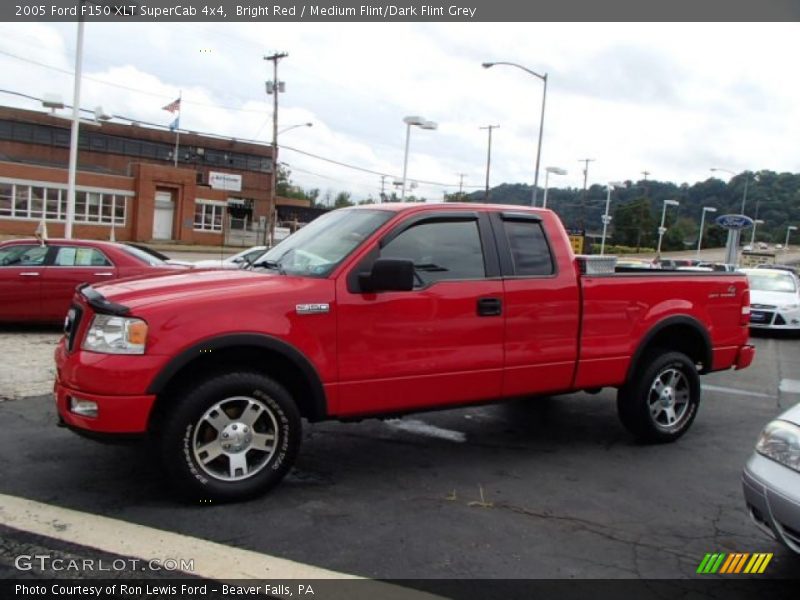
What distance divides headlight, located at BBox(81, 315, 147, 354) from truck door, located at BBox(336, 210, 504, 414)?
120 cm

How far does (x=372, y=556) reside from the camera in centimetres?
347

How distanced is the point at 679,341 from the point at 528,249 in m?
1.96

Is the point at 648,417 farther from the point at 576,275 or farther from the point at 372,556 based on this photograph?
the point at 372,556

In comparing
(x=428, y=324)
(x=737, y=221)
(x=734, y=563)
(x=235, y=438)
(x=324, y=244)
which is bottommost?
(x=734, y=563)

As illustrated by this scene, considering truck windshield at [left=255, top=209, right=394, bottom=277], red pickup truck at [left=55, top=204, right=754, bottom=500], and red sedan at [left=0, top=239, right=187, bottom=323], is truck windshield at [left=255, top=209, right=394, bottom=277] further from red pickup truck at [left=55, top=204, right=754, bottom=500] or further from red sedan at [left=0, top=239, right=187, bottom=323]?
red sedan at [left=0, top=239, right=187, bottom=323]

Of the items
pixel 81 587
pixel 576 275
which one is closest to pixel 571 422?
pixel 576 275

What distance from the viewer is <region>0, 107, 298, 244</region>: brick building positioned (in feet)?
139

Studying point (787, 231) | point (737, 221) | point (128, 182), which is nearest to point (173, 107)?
point (128, 182)

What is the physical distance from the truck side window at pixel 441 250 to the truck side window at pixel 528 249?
318 mm

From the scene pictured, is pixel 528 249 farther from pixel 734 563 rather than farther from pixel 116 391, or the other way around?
pixel 116 391

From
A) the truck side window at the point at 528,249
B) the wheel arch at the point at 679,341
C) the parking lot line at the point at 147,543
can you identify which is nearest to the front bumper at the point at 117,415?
the parking lot line at the point at 147,543

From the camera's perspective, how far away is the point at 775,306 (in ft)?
47.4

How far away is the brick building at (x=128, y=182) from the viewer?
139ft

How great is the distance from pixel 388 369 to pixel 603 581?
1805 millimetres
